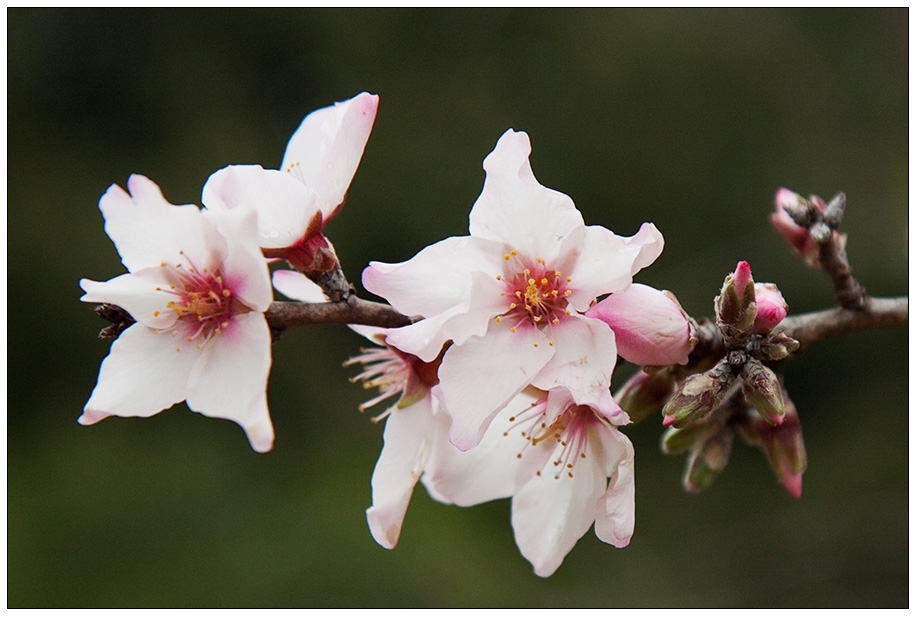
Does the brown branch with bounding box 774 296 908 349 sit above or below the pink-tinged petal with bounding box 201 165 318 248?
below

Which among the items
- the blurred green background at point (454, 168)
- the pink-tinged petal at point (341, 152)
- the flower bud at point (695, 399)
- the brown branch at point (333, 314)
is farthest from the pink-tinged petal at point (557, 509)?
the blurred green background at point (454, 168)

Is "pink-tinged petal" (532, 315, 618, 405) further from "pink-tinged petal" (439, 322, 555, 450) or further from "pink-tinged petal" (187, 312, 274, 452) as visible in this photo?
"pink-tinged petal" (187, 312, 274, 452)

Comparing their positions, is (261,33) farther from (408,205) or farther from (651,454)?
(651,454)

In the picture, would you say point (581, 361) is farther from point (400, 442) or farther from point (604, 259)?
point (400, 442)

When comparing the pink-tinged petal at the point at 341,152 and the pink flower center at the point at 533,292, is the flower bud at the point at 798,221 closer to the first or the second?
the pink flower center at the point at 533,292

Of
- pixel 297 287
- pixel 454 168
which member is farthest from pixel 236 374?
pixel 454 168

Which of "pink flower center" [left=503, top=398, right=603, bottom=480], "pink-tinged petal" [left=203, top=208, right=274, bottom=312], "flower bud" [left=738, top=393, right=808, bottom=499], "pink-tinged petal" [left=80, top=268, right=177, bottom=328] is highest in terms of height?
"pink-tinged petal" [left=203, top=208, right=274, bottom=312]

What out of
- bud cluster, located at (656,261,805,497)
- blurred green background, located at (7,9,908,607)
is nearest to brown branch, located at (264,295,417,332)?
bud cluster, located at (656,261,805,497)
